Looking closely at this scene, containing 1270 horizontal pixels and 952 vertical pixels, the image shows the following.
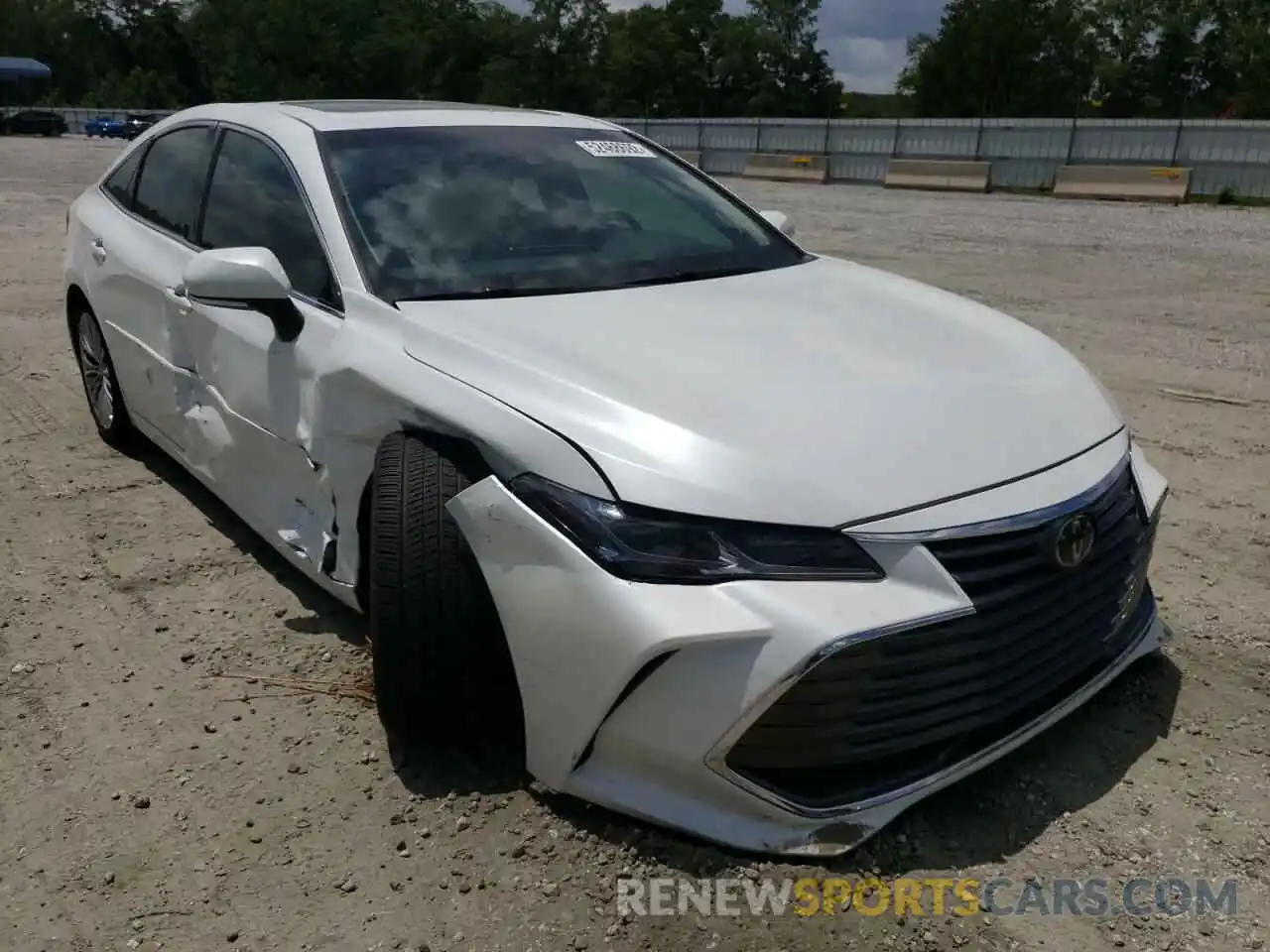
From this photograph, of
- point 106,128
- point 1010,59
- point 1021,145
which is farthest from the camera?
point 1010,59

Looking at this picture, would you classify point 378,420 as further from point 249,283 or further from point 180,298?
point 180,298

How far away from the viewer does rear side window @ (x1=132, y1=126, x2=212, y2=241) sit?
389 cm

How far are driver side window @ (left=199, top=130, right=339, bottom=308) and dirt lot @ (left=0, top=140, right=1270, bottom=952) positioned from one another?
1.06 meters

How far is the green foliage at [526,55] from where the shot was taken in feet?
227

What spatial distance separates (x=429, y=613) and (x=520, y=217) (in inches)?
53.1

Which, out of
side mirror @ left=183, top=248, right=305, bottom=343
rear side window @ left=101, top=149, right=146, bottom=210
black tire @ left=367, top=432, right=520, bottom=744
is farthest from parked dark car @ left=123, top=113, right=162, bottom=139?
black tire @ left=367, top=432, right=520, bottom=744

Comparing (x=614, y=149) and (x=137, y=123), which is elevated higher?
(x=614, y=149)

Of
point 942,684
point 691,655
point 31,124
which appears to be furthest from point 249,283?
point 31,124

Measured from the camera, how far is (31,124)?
167 feet

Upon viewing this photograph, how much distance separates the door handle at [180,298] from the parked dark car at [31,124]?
55974mm

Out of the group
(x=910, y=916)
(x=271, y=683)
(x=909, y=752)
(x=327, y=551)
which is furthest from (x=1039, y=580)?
(x=271, y=683)

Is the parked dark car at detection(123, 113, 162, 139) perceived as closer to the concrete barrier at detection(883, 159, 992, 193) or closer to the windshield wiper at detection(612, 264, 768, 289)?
the concrete barrier at detection(883, 159, 992, 193)

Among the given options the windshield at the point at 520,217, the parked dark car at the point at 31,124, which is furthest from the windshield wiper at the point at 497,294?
the parked dark car at the point at 31,124

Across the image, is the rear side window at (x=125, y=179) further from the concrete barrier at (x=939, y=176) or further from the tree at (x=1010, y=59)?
the tree at (x=1010, y=59)
